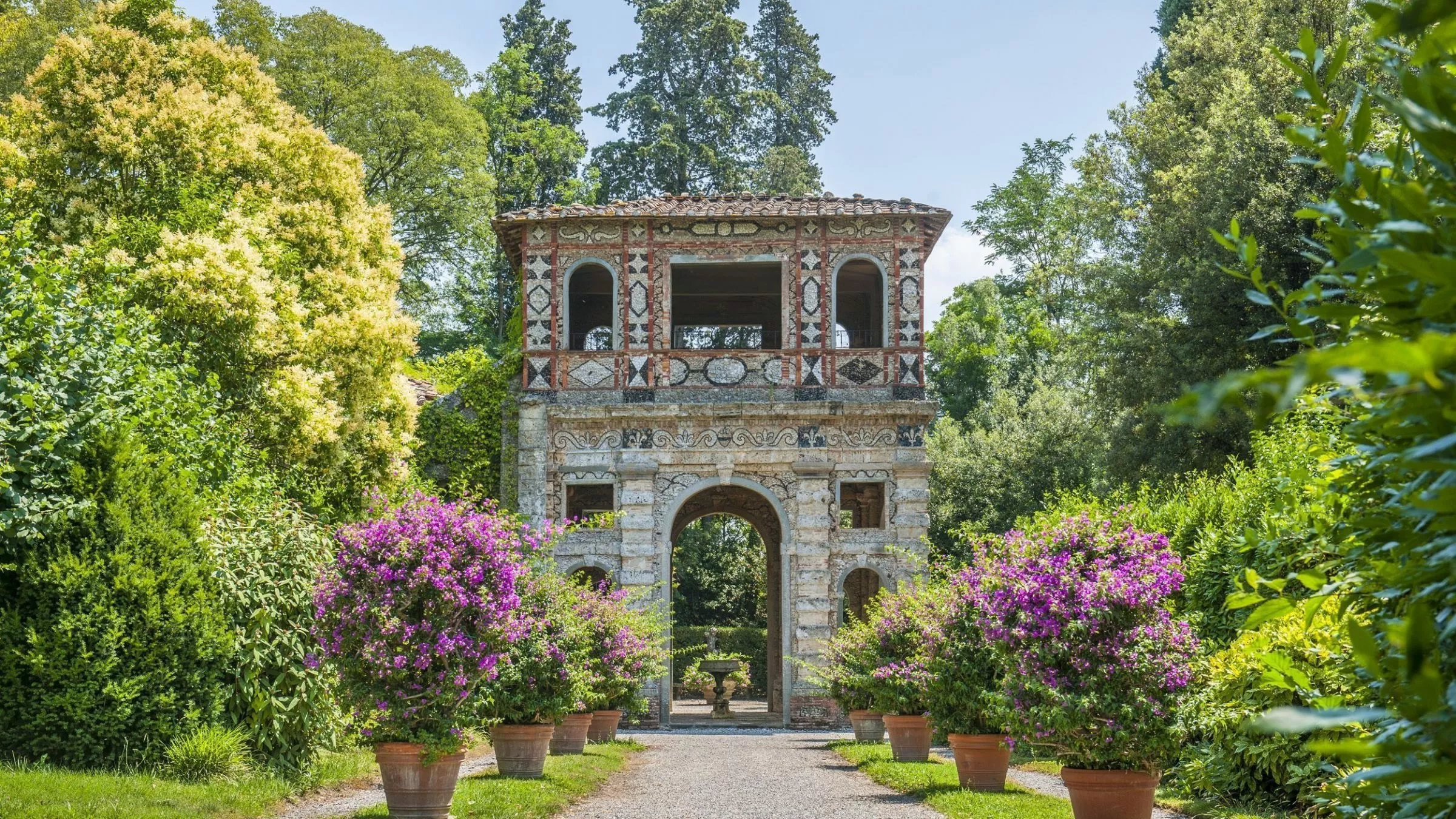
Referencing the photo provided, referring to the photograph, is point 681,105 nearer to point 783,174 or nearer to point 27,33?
point 783,174

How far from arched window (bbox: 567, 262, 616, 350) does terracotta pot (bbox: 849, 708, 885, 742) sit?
804 cm

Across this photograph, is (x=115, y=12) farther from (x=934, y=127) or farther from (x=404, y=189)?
(x=404, y=189)

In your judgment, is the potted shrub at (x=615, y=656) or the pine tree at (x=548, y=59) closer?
the potted shrub at (x=615, y=656)

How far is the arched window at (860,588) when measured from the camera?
2538 cm

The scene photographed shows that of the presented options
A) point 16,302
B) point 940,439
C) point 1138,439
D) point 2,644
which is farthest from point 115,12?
point 940,439

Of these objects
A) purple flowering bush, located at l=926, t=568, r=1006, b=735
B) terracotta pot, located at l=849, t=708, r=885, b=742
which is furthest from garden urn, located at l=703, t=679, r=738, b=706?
purple flowering bush, located at l=926, t=568, r=1006, b=735

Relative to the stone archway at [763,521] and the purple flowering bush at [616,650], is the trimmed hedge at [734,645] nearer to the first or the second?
the stone archway at [763,521]

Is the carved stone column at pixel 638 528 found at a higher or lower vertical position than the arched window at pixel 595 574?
higher

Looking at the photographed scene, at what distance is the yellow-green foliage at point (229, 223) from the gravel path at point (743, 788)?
5.65 meters

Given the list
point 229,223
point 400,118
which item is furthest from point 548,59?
point 229,223

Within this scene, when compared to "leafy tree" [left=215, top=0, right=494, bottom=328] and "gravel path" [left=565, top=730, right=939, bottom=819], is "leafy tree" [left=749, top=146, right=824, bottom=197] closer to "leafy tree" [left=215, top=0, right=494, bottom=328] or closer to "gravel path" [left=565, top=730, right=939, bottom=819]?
"leafy tree" [left=215, top=0, right=494, bottom=328]

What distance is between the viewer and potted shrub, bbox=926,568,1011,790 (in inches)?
460

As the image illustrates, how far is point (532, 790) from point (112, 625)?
3.66 meters

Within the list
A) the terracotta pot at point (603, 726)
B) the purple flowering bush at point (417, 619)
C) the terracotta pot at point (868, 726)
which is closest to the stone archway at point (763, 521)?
the terracotta pot at point (868, 726)
